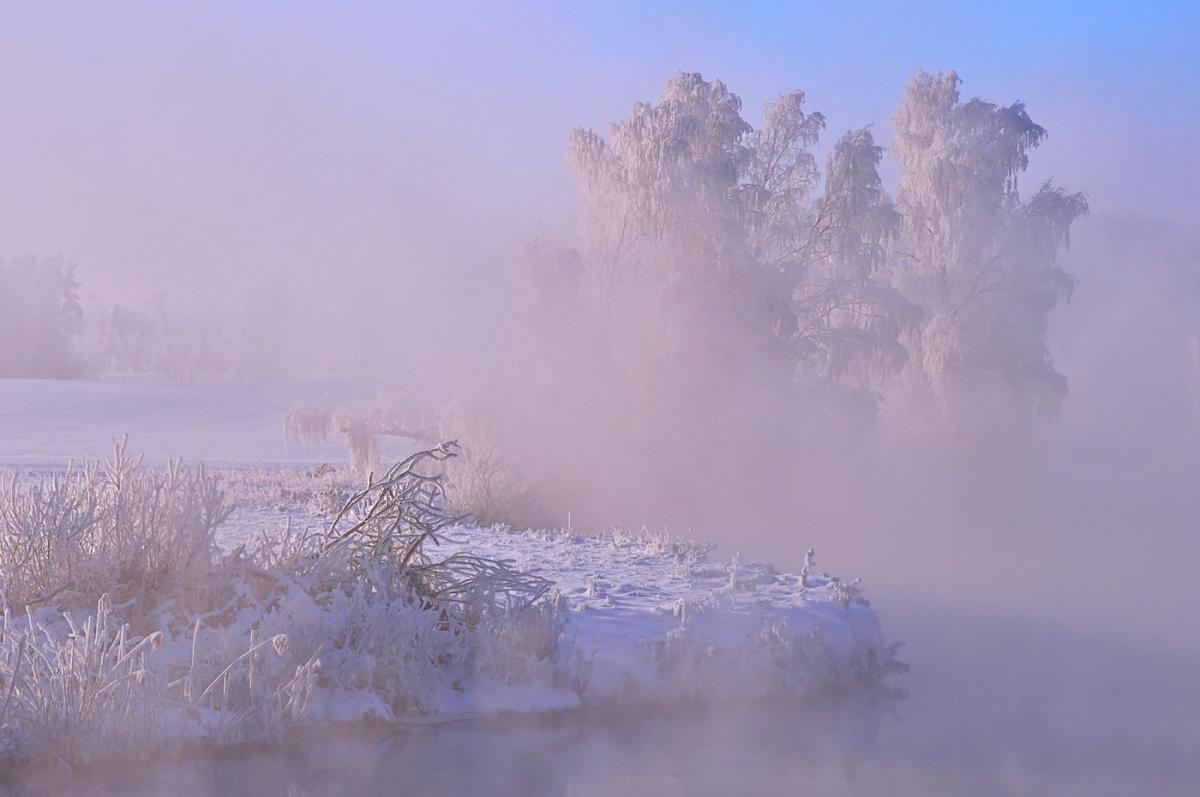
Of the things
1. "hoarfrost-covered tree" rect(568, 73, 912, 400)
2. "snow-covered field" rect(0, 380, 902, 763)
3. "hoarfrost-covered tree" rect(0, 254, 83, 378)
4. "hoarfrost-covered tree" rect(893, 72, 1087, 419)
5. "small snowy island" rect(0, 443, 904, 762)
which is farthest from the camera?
"hoarfrost-covered tree" rect(0, 254, 83, 378)

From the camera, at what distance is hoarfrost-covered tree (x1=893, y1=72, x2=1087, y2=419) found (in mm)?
33188

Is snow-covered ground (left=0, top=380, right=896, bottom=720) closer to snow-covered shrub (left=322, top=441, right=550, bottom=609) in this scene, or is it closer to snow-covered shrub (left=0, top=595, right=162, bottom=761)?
snow-covered shrub (left=322, top=441, right=550, bottom=609)

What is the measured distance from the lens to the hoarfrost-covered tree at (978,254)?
33.2m

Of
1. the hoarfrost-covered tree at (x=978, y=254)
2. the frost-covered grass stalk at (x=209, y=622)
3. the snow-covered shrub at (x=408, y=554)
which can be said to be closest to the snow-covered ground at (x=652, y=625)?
the frost-covered grass stalk at (x=209, y=622)

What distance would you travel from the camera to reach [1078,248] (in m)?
105

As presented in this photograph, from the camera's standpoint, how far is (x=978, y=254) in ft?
111

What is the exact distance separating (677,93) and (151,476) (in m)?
19.6

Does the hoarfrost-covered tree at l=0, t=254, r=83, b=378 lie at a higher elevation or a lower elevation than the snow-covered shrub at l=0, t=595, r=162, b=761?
higher

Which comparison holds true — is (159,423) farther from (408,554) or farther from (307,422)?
(408,554)

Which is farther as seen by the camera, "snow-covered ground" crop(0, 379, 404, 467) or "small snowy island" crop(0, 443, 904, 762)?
"snow-covered ground" crop(0, 379, 404, 467)

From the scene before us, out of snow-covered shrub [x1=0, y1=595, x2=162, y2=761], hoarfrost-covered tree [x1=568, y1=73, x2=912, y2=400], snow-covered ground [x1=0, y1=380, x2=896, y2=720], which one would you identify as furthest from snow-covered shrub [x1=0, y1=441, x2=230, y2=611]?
hoarfrost-covered tree [x1=568, y1=73, x2=912, y2=400]

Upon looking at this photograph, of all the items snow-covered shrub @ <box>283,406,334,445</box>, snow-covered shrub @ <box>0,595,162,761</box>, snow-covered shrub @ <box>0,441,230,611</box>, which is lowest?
snow-covered shrub @ <box>0,595,162,761</box>

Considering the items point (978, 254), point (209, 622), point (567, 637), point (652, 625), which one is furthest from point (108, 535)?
point (978, 254)

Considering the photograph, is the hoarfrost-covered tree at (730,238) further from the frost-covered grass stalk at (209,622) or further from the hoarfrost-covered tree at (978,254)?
the frost-covered grass stalk at (209,622)
